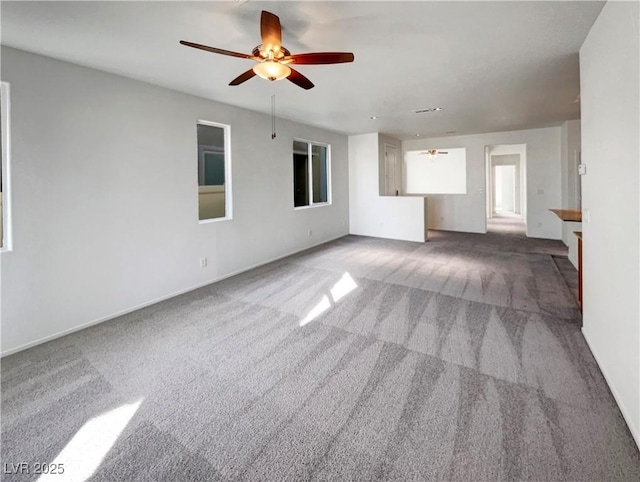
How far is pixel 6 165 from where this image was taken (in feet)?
8.91

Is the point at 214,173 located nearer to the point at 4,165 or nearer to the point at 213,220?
the point at 213,220

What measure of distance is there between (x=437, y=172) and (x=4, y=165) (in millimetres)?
10619

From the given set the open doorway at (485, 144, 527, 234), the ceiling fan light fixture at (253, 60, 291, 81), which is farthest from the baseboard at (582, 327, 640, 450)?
the open doorway at (485, 144, 527, 234)

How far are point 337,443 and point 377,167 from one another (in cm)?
689

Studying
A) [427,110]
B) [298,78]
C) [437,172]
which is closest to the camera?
[298,78]

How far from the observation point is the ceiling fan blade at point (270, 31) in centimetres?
213

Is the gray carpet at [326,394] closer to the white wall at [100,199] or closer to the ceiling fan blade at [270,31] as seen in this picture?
the white wall at [100,199]

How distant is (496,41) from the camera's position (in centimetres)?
282

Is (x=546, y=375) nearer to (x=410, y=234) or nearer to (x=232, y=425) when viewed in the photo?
(x=232, y=425)

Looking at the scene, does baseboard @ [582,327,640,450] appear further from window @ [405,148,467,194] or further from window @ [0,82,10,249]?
window @ [405,148,467,194]

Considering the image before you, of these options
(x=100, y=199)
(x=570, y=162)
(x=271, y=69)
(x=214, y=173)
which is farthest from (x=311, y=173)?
(x=570, y=162)

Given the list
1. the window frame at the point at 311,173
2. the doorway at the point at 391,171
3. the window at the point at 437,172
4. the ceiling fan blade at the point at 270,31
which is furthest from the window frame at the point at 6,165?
the window at the point at 437,172

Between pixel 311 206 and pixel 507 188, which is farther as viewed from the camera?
pixel 507 188

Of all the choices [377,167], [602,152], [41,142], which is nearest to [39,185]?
[41,142]
